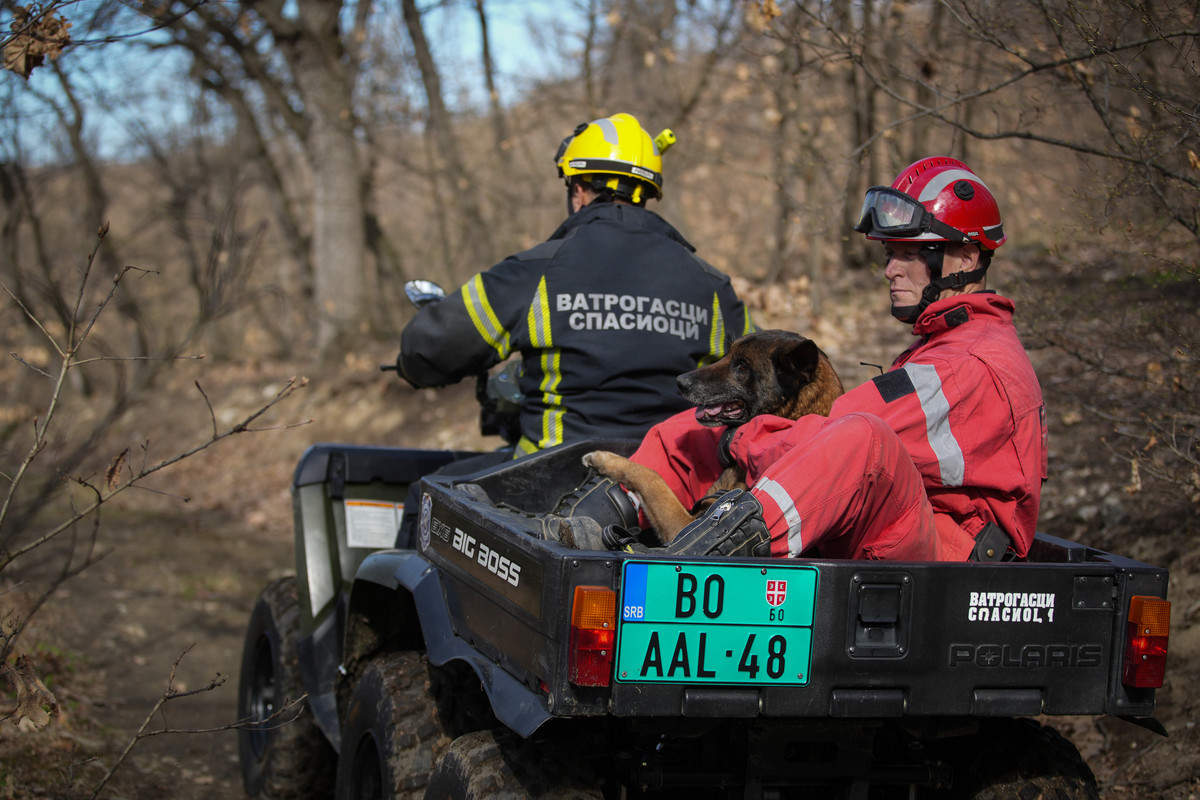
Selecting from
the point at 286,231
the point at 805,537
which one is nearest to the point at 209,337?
the point at 286,231

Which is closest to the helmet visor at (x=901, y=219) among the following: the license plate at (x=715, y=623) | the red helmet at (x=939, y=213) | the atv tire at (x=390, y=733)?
the red helmet at (x=939, y=213)

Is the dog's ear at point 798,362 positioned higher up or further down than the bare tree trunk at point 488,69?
further down

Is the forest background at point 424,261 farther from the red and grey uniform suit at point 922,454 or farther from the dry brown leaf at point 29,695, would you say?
the red and grey uniform suit at point 922,454

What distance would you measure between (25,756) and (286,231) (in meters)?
15.0

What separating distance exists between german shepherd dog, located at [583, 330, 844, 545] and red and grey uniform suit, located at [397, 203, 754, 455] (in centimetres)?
56

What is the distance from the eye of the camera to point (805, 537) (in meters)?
2.62

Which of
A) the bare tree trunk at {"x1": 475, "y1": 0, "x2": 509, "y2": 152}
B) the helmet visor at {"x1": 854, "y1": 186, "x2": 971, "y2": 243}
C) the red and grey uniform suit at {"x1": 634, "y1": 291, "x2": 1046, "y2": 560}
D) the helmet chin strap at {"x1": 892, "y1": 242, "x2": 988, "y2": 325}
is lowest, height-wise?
the red and grey uniform suit at {"x1": 634, "y1": 291, "x2": 1046, "y2": 560}

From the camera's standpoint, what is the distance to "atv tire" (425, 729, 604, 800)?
2533mm

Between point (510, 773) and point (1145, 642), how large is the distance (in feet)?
5.45

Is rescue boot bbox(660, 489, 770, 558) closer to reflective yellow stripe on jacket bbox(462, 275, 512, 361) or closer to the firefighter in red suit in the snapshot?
the firefighter in red suit

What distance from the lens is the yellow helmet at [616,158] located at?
4316 millimetres

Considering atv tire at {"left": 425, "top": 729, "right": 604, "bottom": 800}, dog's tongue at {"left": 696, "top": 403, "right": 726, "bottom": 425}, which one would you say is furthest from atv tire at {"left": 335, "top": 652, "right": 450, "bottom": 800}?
dog's tongue at {"left": 696, "top": 403, "right": 726, "bottom": 425}

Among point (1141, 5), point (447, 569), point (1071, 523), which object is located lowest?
point (1071, 523)

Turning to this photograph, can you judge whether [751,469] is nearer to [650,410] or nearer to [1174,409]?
[650,410]
